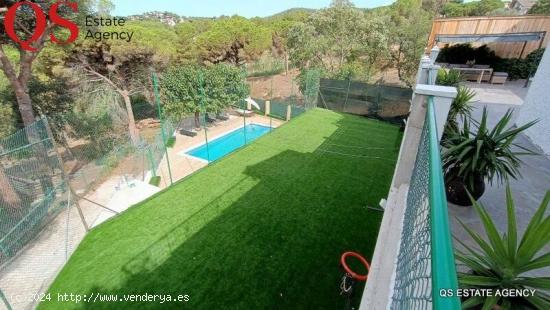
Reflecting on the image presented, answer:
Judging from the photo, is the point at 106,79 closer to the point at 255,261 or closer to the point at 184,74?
the point at 184,74

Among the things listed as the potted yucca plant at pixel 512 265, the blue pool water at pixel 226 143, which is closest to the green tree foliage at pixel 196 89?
the blue pool water at pixel 226 143

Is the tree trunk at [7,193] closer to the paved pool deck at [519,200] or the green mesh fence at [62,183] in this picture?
the green mesh fence at [62,183]

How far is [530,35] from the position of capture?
1145 cm

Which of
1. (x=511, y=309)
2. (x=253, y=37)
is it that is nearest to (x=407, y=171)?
(x=511, y=309)

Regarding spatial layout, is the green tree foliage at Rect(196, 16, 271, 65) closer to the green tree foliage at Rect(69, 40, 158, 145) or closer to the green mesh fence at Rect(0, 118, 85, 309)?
the green tree foliage at Rect(69, 40, 158, 145)

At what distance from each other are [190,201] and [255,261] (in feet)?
8.07

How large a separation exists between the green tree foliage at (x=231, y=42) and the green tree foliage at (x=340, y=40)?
11.6 ft

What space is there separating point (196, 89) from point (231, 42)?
871cm

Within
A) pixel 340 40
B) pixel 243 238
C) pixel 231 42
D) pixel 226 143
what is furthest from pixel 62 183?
pixel 231 42

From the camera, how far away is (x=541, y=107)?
205 inches

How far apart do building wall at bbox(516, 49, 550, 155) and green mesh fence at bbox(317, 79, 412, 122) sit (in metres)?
5.61

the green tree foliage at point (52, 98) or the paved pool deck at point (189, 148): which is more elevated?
the green tree foliage at point (52, 98)

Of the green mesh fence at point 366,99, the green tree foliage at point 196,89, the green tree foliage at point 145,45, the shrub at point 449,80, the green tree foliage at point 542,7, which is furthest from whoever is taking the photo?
the green tree foliage at point 542,7

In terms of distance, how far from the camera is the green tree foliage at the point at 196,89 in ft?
42.8
